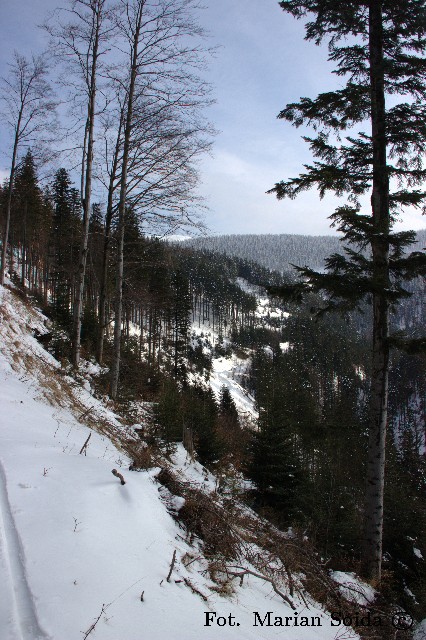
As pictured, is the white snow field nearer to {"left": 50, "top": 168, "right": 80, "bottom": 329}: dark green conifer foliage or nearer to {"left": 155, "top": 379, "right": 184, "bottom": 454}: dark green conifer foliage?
{"left": 155, "top": 379, "right": 184, "bottom": 454}: dark green conifer foliage

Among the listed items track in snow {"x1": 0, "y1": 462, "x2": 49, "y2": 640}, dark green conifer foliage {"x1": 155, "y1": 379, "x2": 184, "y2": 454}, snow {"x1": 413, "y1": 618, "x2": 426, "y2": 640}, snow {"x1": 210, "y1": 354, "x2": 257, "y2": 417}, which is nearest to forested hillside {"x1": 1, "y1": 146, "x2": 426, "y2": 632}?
dark green conifer foliage {"x1": 155, "y1": 379, "x2": 184, "y2": 454}

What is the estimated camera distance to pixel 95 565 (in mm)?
2180

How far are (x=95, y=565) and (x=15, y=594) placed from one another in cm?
52

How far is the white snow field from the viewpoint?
5.84 ft

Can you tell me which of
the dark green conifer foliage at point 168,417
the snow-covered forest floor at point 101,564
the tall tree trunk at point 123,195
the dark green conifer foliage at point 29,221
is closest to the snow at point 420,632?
the snow-covered forest floor at point 101,564

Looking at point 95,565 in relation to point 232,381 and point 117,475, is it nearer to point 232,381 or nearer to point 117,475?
point 117,475

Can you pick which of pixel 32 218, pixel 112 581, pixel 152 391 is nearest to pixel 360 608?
pixel 112 581

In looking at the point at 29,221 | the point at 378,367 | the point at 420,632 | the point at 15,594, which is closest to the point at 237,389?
the point at 29,221

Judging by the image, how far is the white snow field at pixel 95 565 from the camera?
178 centimetres

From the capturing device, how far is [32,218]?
106 feet

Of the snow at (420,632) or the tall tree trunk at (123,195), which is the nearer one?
the snow at (420,632)

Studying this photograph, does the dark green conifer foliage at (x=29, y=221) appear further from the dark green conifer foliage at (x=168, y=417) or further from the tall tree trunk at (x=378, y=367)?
the tall tree trunk at (x=378, y=367)

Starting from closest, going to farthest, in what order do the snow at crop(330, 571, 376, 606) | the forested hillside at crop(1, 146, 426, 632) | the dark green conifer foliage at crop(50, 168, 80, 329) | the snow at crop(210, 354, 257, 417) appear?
the snow at crop(330, 571, 376, 606) → the forested hillside at crop(1, 146, 426, 632) → the dark green conifer foliage at crop(50, 168, 80, 329) → the snow at crop(210, 354, 257, 417)

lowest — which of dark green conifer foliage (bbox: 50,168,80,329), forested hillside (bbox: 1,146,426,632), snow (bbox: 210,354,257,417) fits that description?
snow (bbox: 210,354,257,417)
